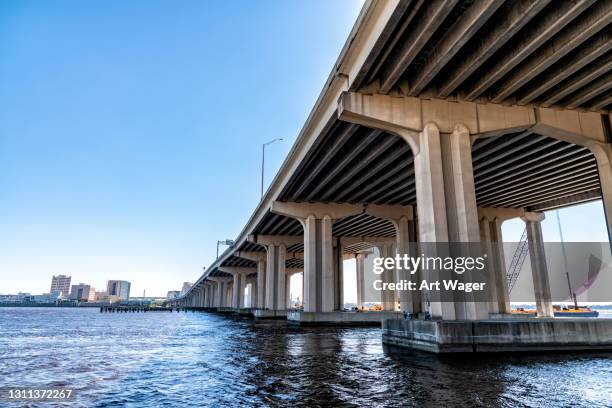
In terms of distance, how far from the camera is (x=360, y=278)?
95.4 metres

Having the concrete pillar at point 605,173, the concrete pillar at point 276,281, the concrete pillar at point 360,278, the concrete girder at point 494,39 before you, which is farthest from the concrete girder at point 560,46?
the concrete pillar at point 360,278

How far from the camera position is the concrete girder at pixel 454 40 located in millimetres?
14602

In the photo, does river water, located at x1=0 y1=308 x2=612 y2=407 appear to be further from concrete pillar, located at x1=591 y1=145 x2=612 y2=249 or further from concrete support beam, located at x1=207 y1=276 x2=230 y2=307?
concrete support beam, located at x1=207 y1=276 x2=230 y2=307

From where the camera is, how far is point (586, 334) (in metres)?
17.3

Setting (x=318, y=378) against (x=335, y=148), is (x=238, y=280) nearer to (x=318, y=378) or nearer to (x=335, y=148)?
(x=335, y=148)

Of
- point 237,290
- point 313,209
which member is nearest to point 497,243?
point 313,209

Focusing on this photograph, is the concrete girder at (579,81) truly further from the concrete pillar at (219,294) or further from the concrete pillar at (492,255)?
the concrete pillar at (219,294)

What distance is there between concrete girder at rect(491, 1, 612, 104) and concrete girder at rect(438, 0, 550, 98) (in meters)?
2.20

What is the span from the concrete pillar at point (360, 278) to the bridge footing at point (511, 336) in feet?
246

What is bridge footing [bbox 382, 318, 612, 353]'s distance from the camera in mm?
16312

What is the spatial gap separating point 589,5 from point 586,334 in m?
12.7

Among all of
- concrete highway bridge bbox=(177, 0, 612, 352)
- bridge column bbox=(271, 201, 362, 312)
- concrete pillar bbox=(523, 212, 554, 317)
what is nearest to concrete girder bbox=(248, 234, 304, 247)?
bridge column bbox=(271, 201, 362, 312)

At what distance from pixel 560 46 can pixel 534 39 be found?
1.46 m

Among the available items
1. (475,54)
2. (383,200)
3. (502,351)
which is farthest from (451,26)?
(383,200)
